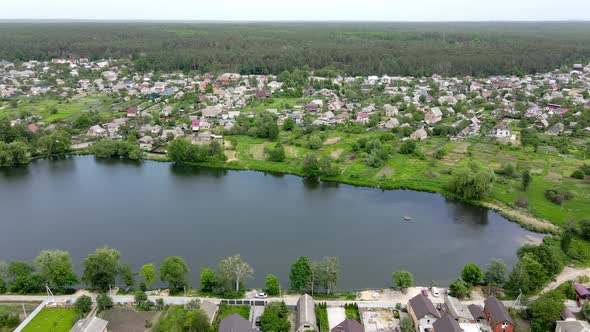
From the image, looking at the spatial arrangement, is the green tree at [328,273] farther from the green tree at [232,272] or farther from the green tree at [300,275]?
the green tree at [232,272]

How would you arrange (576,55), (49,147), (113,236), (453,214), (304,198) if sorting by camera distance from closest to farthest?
1. (113,236)
2. (453,214)
3. (304,198)
4. (49,147)
5. (576,55)

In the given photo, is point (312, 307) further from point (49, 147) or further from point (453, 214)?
point (49, 147)

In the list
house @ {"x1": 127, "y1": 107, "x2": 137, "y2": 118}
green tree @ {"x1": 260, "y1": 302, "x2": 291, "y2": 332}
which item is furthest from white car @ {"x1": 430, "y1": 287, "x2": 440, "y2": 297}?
house @ {"x1": 127, "y1": 107, "x2": 137, "y2": 118}

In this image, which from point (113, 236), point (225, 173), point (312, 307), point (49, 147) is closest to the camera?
point (312, 307)

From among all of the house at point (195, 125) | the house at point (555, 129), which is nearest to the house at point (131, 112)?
the house at point (195, 125)

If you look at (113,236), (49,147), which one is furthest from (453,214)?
(49,147)

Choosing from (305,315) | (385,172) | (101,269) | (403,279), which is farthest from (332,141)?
(101,269)

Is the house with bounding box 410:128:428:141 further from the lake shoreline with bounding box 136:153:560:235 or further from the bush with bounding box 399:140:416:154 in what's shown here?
the lake shoreline with bounding box 136:153:560:235

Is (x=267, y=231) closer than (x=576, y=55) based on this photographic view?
Yes
